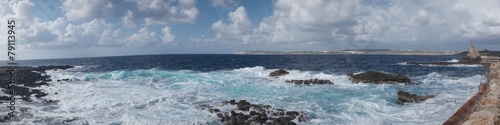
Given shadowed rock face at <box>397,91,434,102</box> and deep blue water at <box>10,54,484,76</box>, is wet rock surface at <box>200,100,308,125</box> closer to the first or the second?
shadowed rock face at <box>397,91,434,102</box>

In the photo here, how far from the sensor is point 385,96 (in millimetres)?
26594

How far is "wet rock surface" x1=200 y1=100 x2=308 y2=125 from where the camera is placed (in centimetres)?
1836

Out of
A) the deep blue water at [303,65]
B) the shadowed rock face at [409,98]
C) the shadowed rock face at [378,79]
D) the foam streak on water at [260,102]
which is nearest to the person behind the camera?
the foam streak on water at [260,102]

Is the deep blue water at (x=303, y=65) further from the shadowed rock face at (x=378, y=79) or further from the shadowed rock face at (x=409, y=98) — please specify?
the shadowed rock face at (x=409, y=98)

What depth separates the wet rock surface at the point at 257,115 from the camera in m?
18.4

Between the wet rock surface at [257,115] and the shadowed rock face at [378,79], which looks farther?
the shadowed rock face at [378,79]

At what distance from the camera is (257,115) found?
20047 millimetres

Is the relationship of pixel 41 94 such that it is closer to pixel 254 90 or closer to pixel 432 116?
pixel 254 90

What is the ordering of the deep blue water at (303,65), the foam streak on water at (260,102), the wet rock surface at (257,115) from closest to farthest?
1. the wet rock surface at (257,115)
2. the foam streak on water at (260,102)
3. the deep blue water at (303,65)

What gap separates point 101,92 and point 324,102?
1941 centimetres

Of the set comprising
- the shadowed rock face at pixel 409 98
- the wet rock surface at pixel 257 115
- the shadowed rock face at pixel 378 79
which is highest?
the shadowed rock face at pixel 378 79

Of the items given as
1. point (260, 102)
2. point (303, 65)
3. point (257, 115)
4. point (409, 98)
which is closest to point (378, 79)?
point (409, 98)

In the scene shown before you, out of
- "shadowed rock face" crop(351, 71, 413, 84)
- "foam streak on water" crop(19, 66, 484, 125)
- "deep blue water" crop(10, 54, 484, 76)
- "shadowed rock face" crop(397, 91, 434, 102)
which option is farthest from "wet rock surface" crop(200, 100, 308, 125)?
"deep blue water" crop(10, 54, 484, 76)

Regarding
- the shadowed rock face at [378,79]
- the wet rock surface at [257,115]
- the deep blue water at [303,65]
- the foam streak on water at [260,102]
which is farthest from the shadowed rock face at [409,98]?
the deep blue water at [303,65]
